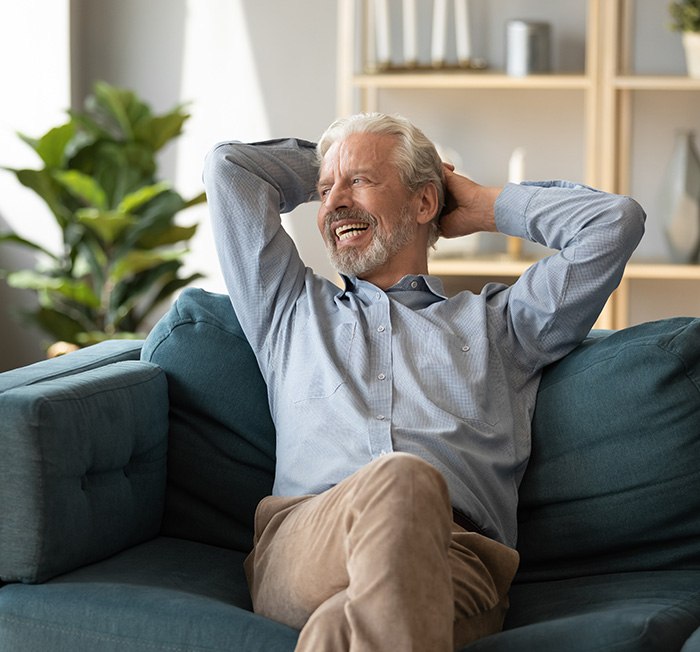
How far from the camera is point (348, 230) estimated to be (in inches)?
89.6

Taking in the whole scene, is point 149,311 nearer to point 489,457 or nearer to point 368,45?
point 368,45

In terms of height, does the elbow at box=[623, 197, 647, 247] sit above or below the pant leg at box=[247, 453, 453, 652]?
above

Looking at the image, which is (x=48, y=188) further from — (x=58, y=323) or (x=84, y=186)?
(x=58, y=323)

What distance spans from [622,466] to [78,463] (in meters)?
0.88

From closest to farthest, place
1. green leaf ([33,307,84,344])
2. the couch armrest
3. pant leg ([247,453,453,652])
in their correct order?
1. pant leg ([247,453,453,652])
2. the couch armrest
3. green leaf ([33,307,84,344])


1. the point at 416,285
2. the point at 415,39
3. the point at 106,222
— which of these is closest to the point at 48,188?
the point at 106,222

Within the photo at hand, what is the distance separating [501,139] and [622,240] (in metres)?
2.26

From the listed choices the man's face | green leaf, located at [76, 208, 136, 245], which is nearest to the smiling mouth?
the man's face

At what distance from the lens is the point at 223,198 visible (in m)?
2.20

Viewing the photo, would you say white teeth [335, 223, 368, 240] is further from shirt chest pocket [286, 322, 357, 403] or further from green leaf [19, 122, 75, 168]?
green leaf [19, 122, 75, 168]

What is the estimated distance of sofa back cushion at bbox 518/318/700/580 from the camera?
1.90 m

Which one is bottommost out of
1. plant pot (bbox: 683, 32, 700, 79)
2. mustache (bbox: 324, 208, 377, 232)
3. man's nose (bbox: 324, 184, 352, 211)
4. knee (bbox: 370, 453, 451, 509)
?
knee (bbox: 370, 453, 451, 509)

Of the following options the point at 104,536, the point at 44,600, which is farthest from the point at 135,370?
the point at 44,600

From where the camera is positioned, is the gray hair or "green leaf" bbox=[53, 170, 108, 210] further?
"green leaf" bbox=[53, 170, 108, 210]
